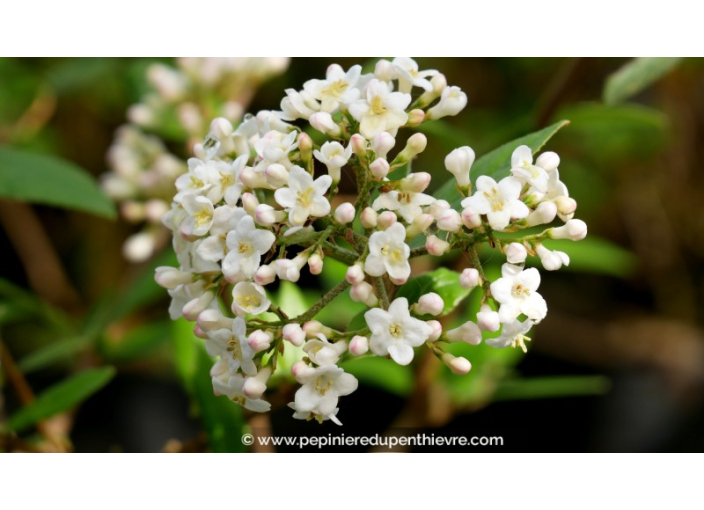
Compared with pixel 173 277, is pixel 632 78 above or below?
above

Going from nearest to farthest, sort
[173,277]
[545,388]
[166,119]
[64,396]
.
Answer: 1. [173,277]
2. [64,396]
3. [545,388]
4. [166,119]

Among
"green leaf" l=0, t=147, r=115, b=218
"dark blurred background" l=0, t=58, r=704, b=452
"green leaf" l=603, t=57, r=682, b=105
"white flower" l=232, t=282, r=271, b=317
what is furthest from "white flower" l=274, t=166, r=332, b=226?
"dark blurred background" l=0, t=58, r=704, b=452

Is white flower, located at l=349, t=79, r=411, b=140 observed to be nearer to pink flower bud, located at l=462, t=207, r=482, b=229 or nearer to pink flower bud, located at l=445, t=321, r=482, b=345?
pink flower bud, located at l=462, t=207, r=482, b=229

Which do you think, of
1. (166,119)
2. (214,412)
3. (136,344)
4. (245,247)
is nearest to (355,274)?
(245,247)

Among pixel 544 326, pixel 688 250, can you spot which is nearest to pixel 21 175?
pixel 544 326

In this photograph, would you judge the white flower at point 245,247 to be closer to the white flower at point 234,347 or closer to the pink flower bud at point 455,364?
the white flower at point 234,347

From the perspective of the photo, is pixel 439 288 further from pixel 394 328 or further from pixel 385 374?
pixel 385 374

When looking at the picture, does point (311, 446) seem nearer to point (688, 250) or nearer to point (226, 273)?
point (226, 273)
